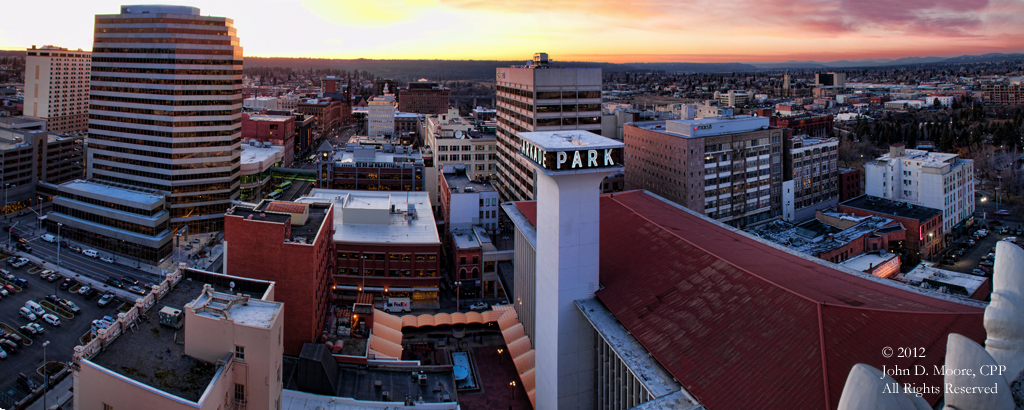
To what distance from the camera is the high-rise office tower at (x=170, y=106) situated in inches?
4550

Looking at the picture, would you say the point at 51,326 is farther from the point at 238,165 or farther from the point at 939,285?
the point at 939,285

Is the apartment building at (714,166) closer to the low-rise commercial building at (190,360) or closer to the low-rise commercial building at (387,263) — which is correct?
the low-rise commercial building at (387,263)

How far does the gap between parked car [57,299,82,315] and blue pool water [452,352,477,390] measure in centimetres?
4790

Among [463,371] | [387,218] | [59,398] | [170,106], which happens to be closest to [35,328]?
[59,398]

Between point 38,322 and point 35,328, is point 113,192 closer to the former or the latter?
point 38,322

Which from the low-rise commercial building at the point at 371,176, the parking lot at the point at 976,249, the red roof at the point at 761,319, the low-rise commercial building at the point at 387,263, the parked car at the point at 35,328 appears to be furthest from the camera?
the low-rise commercial building at the point at 371,176

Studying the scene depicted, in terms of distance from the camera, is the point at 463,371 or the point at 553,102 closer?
the point at 463,371

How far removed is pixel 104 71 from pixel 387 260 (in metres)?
78.0

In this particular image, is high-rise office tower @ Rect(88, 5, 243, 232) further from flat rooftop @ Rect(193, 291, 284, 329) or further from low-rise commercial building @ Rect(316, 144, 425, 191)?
flat rooftop @ Rect(193, 291, 284, 329)

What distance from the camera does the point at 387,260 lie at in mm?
82188

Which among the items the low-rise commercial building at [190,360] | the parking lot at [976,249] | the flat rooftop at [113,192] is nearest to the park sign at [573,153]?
the low-rise commercial building at [190,360]

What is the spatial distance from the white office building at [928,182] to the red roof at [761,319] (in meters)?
81.1

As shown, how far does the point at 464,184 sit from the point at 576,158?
207 feet

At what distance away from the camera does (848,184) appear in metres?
134
